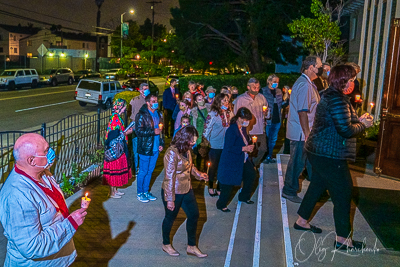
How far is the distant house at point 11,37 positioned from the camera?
68812mm

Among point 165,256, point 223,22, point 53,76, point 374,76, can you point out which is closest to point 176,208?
point 165,256

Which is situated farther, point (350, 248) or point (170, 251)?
point (170, 251)

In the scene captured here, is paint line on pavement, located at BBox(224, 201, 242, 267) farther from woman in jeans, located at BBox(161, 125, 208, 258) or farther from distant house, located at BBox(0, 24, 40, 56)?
distant house, located at BBox(0, 24, 40, 56)

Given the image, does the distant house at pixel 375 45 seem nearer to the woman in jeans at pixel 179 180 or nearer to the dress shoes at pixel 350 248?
the dress shoes at pixel 350 248

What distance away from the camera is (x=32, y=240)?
2.48 m

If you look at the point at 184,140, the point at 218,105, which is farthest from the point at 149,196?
the point at 184,140

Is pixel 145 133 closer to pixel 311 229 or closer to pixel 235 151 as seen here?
pixel 235 151

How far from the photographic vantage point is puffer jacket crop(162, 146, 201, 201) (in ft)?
15.1

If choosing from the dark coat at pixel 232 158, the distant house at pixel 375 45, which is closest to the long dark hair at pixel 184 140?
the dark coat at pixel 232 158

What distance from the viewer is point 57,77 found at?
125 feet

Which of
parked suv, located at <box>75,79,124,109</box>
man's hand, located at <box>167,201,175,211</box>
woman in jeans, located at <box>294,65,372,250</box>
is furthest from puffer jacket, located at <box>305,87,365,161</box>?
parked suv, located at <box>75,79,124,109</box>

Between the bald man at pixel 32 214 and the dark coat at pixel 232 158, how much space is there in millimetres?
3509

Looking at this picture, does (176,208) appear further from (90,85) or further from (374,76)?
(90,85)

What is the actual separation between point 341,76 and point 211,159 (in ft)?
11.4
